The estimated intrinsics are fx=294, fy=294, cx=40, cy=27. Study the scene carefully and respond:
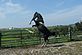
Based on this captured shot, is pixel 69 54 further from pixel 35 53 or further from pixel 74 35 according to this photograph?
pixel 74 35

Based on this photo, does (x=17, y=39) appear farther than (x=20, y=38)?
No

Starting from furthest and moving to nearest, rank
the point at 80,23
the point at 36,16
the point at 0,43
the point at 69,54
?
the point at 80,23
the point at 0,43
the point at 36,16
the point at 69,54

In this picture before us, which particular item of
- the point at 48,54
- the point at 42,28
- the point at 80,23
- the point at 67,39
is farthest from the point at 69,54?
the point at 80,23

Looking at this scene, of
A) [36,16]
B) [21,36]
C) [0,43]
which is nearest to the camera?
[36,16]

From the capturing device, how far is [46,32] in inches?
800

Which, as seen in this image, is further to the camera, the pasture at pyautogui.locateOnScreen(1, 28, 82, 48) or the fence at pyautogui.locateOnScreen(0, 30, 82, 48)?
the pasture at pyautogui.locateOnScreen(1, 28, 82, 48)

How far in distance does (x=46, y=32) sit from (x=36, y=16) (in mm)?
1405

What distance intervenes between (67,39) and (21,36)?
5.22 metres

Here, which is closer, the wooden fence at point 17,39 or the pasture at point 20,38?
the wooden fence at point 17,39

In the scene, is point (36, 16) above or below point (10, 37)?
above

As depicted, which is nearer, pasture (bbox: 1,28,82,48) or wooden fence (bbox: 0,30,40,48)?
wooden fence (bbox: 0,30,40,48)

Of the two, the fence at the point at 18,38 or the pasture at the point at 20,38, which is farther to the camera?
the pasture at the point at 20,38

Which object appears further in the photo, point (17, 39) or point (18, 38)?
point (18, 38)

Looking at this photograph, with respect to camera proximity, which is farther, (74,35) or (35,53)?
(74,35)
